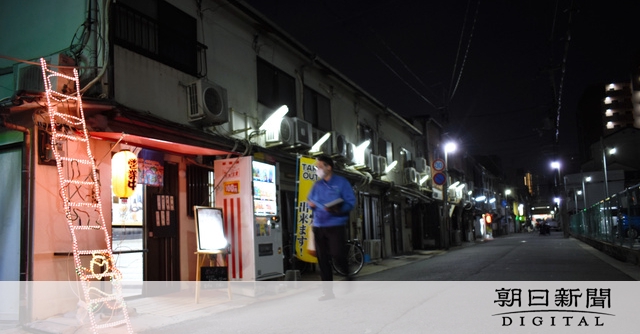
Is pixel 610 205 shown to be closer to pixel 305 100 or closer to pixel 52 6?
pixel 305 100

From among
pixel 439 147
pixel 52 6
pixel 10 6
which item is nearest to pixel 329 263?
pixel 52 6

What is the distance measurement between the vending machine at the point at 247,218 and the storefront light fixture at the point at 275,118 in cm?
228

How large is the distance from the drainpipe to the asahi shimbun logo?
6.27 metres

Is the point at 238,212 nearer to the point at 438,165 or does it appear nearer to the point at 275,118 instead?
the point at 275,118

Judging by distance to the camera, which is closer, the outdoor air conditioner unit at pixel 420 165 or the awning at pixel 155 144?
the awning at pixel 155 144

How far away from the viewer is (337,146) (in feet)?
53.5

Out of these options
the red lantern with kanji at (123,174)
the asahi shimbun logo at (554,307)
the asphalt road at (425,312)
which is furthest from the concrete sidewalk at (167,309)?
the asahi shimbun logo at (554,307)

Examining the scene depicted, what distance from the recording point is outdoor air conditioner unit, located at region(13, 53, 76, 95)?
7.17 meters

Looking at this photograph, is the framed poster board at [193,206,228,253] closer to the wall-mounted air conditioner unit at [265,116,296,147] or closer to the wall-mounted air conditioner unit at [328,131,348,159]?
the wall-mounted air conditioner unit at [265,116,296,147]

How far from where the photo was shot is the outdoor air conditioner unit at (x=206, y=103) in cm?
988

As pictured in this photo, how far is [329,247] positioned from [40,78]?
5.05 metres

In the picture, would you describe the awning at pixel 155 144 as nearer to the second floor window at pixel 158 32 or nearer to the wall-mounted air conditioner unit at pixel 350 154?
the second floor window at pixel 158 32

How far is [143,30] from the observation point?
935 cm

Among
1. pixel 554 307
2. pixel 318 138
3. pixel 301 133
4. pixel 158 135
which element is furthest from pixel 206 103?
pixel 554 307
